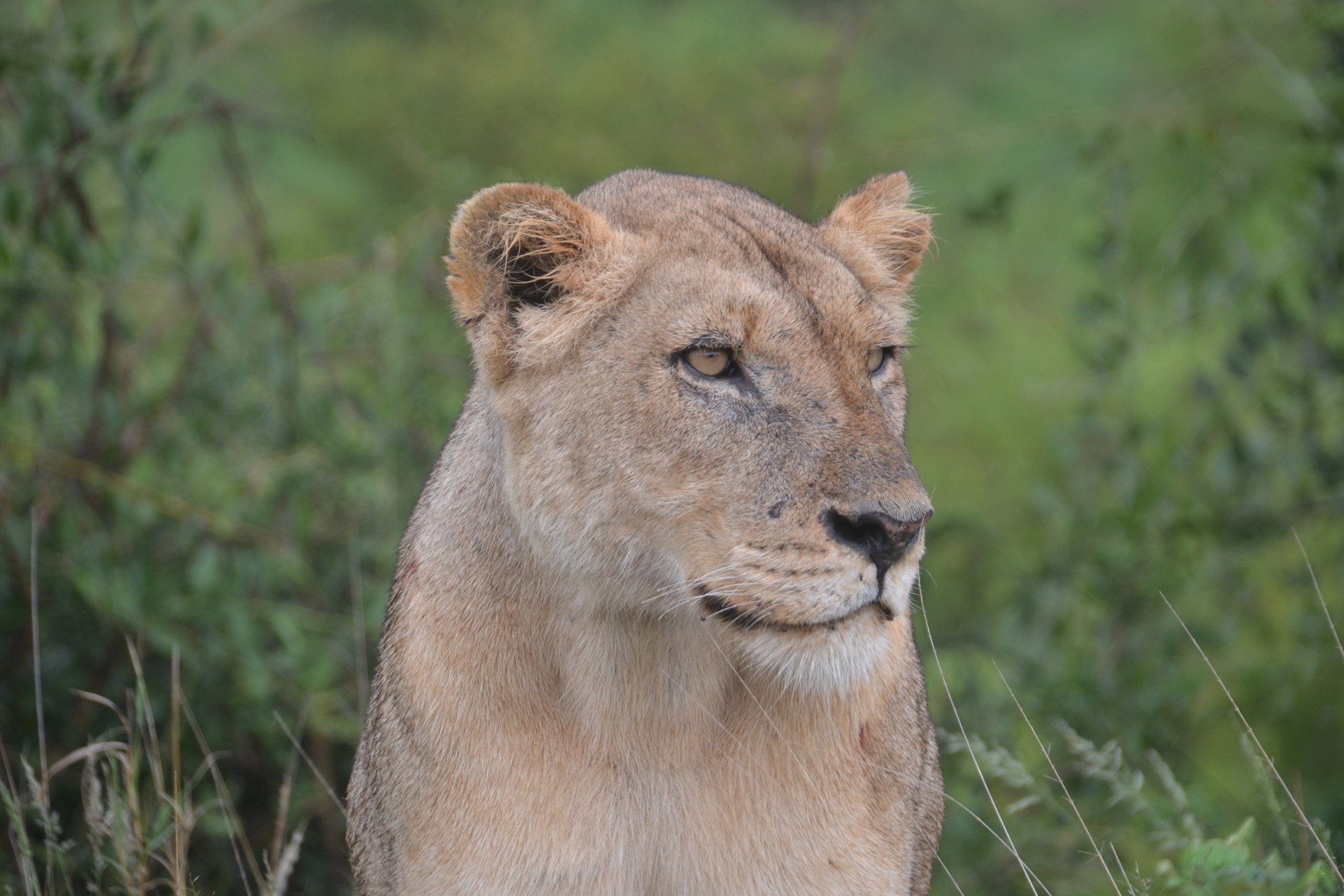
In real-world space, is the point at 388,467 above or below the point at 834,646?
below

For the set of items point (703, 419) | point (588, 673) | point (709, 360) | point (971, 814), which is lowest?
point (971, 814)

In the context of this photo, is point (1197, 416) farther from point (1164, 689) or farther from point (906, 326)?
point (906, 326)

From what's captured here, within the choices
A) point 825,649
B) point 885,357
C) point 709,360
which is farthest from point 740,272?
point 825,649

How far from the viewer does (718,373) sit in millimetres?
3330

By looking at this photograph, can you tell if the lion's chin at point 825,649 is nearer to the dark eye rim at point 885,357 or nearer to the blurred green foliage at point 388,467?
the dark eye rim at point 885,357

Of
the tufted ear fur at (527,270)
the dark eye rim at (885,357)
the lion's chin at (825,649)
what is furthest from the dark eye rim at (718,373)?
the lion's chin at (825,649)

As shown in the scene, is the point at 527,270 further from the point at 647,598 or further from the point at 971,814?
the point at 971,814

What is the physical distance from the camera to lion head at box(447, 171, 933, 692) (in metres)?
3.07

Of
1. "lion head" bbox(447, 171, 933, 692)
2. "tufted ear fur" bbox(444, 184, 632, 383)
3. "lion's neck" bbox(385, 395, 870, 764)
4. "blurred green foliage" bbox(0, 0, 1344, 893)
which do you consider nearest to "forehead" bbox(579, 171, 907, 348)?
"lion head" bbox(447, 171, 933, 692)

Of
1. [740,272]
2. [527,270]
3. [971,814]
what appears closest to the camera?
[740,272]

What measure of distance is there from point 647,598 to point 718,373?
21.4 inches

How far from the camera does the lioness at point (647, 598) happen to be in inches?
126

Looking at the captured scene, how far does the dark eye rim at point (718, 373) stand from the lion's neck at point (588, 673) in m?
0.49

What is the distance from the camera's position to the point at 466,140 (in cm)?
1286
